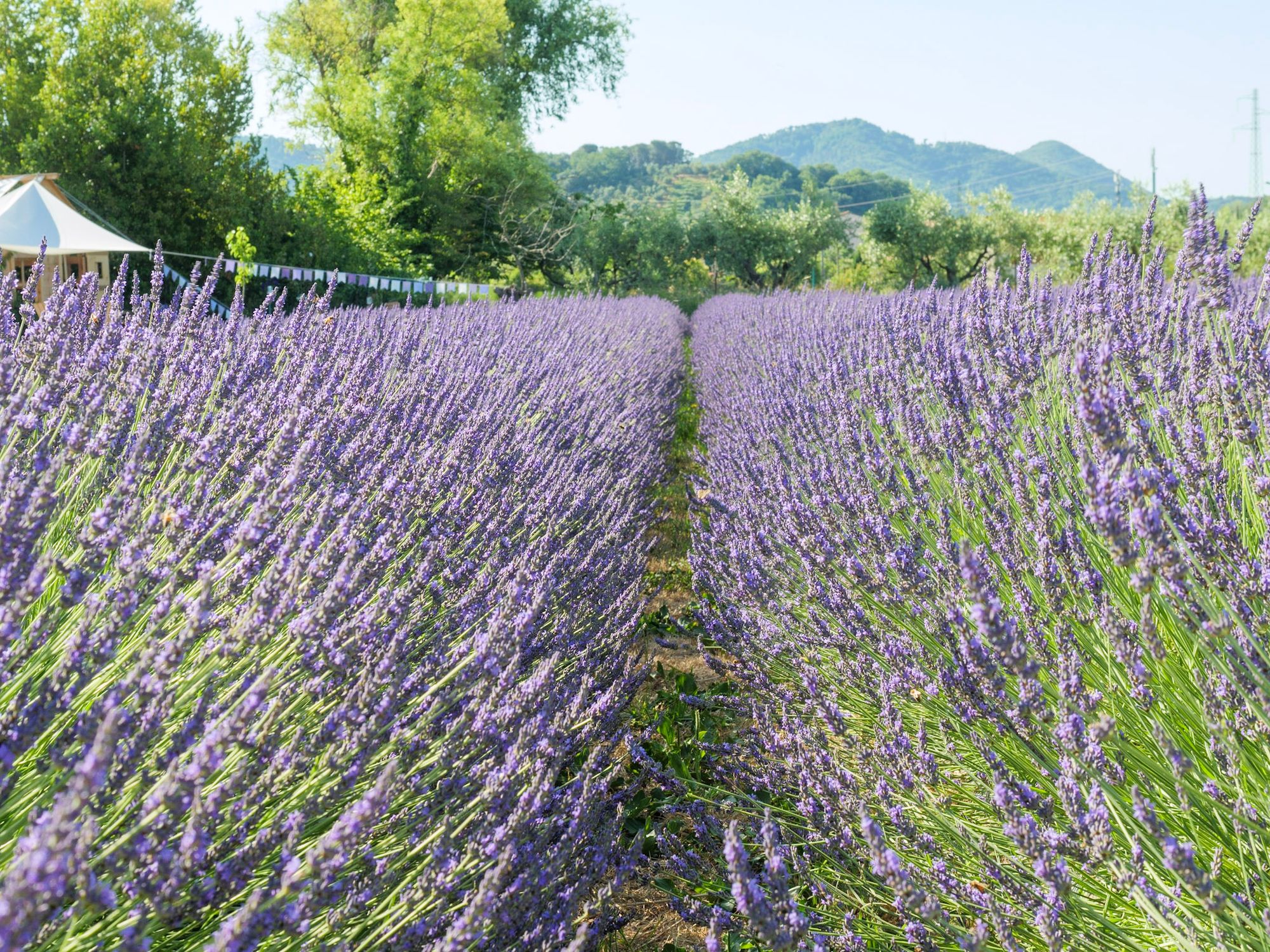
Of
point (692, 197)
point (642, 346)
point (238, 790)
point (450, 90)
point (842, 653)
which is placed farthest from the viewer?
point (692, 197)

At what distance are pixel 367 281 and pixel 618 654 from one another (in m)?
14.8

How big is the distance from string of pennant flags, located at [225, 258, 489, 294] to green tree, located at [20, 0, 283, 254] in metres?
1.56

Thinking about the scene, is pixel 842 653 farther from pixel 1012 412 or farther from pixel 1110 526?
pixel 1110 526

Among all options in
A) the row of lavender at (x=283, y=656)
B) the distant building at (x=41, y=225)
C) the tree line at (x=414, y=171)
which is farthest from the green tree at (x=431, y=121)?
the row of lavender at (x=283, y=656)

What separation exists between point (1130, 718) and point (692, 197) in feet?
371

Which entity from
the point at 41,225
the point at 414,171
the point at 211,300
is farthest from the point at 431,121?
the point at 211,300

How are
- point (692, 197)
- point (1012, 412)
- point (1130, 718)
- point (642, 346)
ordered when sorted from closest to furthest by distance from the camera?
point (1130, 718)
point (1012, 412)
point (642, 346)
point (692, 197)

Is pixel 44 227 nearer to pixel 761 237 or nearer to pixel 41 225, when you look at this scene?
pixel 41 225

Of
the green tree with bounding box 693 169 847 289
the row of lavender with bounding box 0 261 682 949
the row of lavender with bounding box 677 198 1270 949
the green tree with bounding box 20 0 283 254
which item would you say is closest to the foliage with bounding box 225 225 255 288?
the green tree with bounding box 20 0 283 254

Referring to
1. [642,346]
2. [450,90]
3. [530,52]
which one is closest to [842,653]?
[642,346]

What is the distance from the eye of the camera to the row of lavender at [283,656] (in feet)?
3.17

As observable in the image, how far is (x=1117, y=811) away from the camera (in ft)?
4.83

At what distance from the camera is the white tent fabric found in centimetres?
902

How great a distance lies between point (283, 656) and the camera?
1.37 meters
